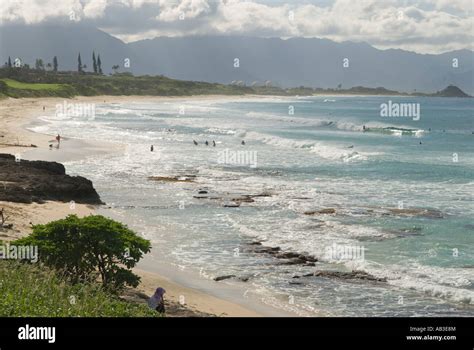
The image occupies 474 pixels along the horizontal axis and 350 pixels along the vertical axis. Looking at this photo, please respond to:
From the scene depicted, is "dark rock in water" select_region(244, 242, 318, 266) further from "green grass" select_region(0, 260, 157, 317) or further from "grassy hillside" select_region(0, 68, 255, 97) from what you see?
"grassy hillside" select_region(0, 68, 255, 97)

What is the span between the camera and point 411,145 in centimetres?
7294

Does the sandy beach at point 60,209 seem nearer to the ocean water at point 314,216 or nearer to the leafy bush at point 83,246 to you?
the ocean water at point 314,216

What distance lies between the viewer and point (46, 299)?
10719 mm

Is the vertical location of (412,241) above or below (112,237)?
below

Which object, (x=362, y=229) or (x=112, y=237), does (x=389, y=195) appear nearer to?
(x=362, y=229)

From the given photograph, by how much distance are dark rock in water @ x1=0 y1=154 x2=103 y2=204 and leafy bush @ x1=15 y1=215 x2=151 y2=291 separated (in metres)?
13.8

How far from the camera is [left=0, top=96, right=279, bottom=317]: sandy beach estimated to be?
17.9 metres

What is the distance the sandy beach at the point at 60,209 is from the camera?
704 inches

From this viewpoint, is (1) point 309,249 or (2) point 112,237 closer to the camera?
(2) point 112,237

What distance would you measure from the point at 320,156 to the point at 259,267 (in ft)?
124

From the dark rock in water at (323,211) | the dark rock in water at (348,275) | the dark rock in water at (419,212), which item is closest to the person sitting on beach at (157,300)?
the dark rock in water at (348,275)

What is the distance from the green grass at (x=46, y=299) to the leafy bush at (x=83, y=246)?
246 centimetres

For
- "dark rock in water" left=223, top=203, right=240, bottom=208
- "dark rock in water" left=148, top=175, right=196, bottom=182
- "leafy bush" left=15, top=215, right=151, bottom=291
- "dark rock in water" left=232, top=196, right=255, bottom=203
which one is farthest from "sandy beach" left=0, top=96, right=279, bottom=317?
"dark rock in water" left=148, top=175, right=196, bottom=182

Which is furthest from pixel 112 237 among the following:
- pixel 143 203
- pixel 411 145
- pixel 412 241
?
pixel 411 145
